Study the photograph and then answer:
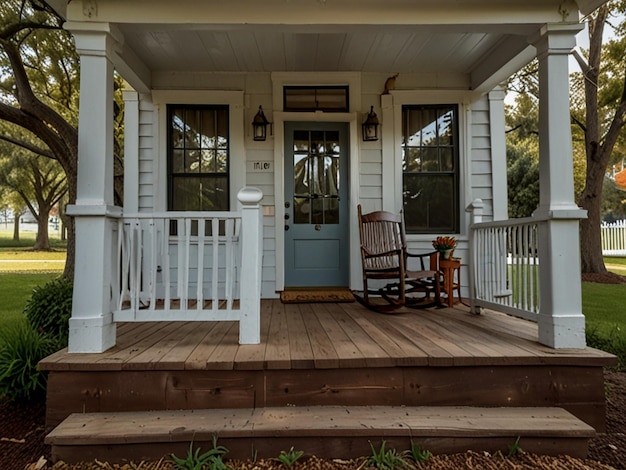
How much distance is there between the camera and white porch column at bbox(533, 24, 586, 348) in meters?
2.44

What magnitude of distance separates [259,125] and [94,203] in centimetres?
219

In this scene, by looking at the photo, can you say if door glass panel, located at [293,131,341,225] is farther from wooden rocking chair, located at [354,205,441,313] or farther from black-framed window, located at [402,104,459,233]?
black-framed window, located at [402,104,459,233]

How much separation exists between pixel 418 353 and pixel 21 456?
2168mm

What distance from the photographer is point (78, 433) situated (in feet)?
6.30

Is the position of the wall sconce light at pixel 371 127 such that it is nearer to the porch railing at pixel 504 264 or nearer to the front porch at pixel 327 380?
the porch railing at pixel 504 264

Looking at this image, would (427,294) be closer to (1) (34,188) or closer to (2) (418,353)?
(2) (418,353)

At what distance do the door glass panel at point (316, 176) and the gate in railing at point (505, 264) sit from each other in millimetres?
1550

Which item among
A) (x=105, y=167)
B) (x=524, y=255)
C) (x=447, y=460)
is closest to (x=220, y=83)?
(x=105, y=167)

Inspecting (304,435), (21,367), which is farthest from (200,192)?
(304,435)

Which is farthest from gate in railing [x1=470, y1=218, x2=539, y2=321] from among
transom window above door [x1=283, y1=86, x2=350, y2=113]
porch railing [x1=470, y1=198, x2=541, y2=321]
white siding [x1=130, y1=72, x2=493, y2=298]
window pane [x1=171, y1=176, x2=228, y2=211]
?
window pane [x1=171, y1=176, x2=228, y2=211]

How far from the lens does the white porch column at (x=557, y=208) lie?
2.44 metres

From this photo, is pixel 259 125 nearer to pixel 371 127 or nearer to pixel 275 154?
pixel 275 154

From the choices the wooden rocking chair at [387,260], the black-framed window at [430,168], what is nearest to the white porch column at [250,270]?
the wooden rocking chair at [387,260]

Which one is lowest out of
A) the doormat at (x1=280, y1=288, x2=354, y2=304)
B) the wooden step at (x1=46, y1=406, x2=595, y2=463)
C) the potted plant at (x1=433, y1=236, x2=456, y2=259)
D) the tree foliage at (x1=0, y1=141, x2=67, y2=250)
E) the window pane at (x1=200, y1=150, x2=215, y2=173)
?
the wooden step at (x1=46, y1=406, x2=595, y2=463)
